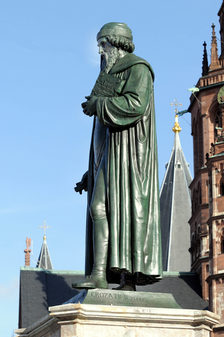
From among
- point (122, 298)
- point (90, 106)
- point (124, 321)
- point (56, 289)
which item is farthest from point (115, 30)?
point (56, 289)

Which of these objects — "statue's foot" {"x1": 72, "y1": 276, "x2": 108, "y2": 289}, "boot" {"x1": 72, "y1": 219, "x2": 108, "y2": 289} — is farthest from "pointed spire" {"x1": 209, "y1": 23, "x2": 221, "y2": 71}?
"statue's foot" {"x1": 72, "y1": 276, "x2": 108, "y2": 289}

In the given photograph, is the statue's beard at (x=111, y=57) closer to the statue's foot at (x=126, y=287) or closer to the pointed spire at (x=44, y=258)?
the statue's foot at (x=126, y=287)

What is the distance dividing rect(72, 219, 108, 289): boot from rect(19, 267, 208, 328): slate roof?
44.3 meters

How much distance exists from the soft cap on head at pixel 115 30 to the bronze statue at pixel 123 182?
0.29 meters

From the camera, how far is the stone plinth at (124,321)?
807 cm

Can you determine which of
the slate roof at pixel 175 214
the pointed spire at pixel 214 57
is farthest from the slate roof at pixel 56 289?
the pointed spire at pixel 214 57

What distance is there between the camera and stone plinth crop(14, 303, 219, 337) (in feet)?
26.5

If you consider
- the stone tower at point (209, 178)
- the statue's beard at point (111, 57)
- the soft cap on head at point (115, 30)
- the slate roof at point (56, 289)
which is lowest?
the statue's beard at point (111, 57)

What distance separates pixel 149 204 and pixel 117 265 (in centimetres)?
71

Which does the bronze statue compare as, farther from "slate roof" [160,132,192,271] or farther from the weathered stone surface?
"slate roof" [160,132,192,271]

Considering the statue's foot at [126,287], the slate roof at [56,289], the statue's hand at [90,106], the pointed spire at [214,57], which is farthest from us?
the pointed spire at [214,57]

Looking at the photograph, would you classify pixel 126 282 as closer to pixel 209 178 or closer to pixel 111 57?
pixel 111 57

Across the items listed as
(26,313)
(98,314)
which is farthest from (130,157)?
(26,313)

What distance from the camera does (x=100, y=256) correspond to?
8.86 metres
